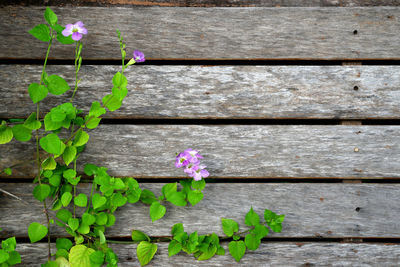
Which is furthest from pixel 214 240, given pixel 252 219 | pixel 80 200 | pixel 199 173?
pixel 80 200

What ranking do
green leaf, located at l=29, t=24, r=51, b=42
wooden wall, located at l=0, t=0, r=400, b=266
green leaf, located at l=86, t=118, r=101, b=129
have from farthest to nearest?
wooden wall, located at l=0, t=0, r=400, b=266 → green leaf, located at l=86, t=118, r=101, b=129 → green leaf, located at l=29, t=24, r=51, b=42

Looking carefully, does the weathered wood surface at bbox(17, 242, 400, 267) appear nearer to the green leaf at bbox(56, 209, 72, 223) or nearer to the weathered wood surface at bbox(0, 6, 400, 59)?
the green leaf at bbox(56, 209, 72, 223)

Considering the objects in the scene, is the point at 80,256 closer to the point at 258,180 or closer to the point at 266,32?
the point at 258,180

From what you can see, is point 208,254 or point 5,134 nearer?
point 5,134

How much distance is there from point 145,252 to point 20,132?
1.92ft

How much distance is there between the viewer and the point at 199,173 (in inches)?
39.8

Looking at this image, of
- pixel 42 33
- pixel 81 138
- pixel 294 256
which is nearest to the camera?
pixel 42 33

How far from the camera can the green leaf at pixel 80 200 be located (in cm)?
99

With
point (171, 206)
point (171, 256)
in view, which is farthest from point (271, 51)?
point (171, 256)

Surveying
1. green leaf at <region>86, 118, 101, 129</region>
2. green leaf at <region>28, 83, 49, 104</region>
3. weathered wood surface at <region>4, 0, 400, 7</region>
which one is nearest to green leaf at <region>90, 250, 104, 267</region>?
green leaf at <region>86, 118, 101, 129</region>

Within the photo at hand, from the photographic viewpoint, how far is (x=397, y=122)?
1117 mm

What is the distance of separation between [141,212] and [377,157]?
0.89 m

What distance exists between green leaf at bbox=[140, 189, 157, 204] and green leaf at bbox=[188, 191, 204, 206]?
134 mm

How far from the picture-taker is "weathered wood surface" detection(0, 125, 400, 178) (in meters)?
1.08
